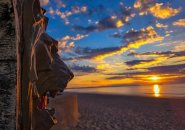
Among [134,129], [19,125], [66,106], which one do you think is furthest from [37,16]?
[134,129]

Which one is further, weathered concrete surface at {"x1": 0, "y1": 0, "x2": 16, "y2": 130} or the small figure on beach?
the small figure on beach

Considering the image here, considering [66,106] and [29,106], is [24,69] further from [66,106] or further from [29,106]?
[66,106]

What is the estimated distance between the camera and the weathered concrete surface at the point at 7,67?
259cm

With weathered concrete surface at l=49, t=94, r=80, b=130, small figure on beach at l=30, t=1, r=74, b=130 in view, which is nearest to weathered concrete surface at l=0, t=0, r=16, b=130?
small figure on beach at l=30, t=1, r=74, b=130

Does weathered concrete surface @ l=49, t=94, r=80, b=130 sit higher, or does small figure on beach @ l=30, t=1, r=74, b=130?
small figure on beach @ l=30, t=1, r=74, b=130

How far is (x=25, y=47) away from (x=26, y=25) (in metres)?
0.21

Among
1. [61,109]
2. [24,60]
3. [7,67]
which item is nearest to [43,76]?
[24,60]

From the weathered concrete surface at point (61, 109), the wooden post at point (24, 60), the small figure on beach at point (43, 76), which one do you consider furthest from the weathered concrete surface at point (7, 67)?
the weathered concrete surface at point (61, 109)

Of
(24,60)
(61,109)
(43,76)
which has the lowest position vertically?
(61,109)

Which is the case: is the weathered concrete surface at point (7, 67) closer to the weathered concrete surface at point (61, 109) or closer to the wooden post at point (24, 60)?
the wooden post at point (24, 60)

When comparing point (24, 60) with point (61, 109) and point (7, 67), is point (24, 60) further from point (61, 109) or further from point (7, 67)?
point (61, 109)

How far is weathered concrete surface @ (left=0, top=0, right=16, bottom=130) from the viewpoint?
2.59 m

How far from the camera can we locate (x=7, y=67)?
261 centimetres

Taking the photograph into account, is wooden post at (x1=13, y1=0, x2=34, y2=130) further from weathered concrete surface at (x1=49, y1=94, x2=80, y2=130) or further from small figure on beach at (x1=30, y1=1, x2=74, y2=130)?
weathered concrete surface at (x1=49, y1=94, x2=80, y2=130)
